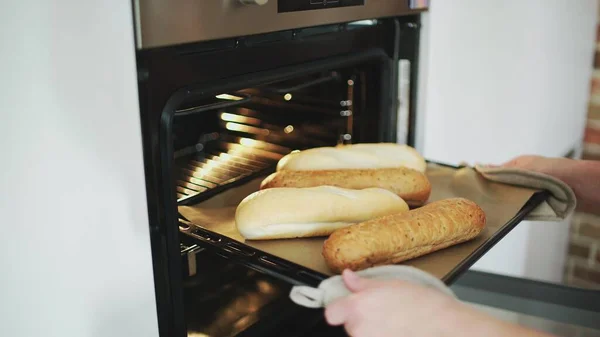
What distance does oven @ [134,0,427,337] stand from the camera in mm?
720

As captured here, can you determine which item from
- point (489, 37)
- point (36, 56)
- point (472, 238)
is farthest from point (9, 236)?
point (489, 37)

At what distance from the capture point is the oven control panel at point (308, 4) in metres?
0.82

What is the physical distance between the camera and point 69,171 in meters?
0.64

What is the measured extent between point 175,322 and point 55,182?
25 cm

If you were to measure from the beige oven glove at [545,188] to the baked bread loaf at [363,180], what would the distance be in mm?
151

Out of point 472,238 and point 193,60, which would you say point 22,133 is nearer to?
point 193,60

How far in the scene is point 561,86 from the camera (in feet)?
5.95

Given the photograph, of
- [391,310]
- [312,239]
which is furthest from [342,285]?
[312,239]

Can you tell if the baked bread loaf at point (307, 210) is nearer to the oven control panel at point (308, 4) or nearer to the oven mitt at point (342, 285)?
the oven mitt at point (342, 285)

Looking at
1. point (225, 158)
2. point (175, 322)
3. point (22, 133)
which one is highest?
point (22, 133)

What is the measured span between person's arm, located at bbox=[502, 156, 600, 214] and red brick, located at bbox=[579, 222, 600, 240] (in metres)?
1.20

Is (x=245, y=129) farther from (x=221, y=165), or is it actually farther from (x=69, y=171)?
(x=69, y=171)

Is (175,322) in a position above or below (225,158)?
below

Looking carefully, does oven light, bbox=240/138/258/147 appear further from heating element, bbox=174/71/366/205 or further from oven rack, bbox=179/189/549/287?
oven rack, bbox=179/189/549/287
